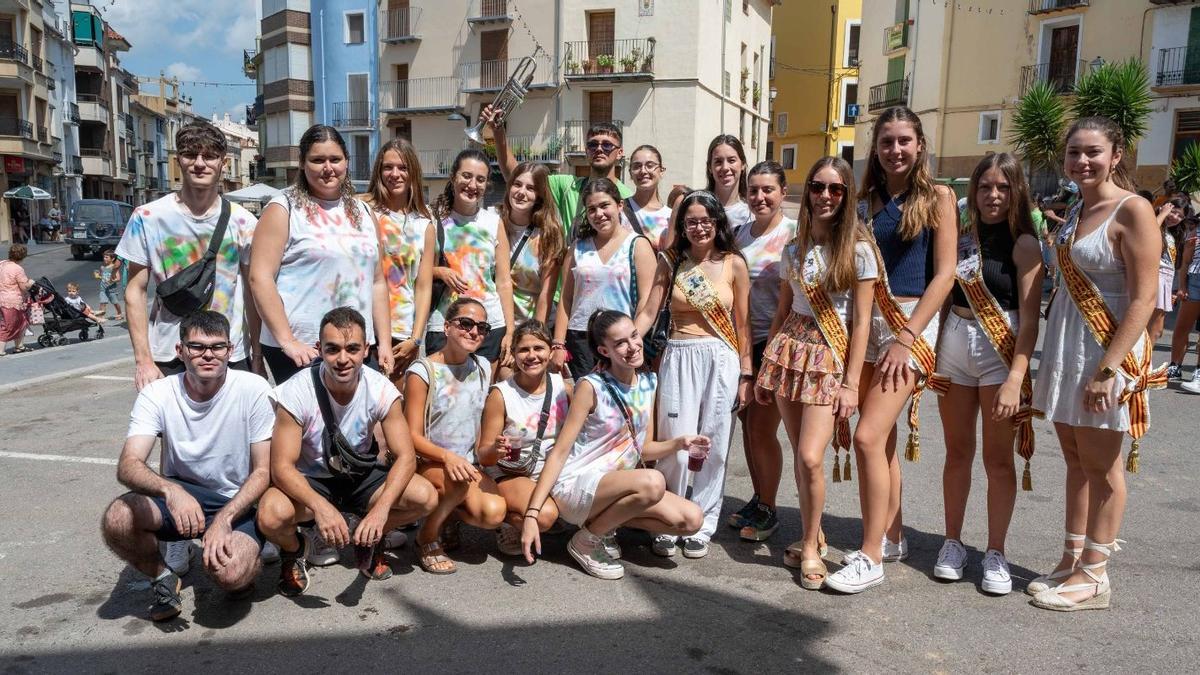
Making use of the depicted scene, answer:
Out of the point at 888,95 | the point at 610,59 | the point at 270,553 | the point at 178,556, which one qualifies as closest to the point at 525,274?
the point at 270,553

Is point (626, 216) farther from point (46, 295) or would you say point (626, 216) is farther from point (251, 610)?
point (46, 295)

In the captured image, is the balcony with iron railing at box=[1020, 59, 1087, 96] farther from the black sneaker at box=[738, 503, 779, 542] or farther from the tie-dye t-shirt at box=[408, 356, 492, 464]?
the tie-dye t-shirt at box=[408, 356, 492, 464]

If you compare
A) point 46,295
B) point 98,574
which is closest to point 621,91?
point 46,295

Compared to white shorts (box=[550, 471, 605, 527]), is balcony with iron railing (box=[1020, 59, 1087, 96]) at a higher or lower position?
higher

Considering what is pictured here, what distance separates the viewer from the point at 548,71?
31328mm

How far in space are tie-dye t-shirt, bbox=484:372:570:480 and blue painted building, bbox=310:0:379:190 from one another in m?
34.2

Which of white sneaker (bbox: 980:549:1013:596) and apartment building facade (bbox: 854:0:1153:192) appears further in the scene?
apartment building facade (bbox: 854:0:1153:192)

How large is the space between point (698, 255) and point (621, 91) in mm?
A: 27739

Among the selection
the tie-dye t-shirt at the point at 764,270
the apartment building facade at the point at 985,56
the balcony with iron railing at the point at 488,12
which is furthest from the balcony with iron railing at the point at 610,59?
the tie-dye t-shirt at the point at 764,270

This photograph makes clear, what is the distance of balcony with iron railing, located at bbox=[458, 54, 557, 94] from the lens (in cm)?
3134

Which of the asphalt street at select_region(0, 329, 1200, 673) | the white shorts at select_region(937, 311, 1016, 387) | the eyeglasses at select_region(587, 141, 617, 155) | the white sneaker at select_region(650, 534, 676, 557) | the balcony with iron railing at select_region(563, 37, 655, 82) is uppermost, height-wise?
the balcony with iron railing at select_region(563, 37, 655, 82)

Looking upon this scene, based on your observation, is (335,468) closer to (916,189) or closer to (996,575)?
(916,189)

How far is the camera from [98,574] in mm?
3918

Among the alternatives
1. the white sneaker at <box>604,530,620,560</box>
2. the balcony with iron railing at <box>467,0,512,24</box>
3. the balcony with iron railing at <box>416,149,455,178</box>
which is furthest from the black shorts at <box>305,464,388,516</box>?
the balcony with iron railing at <box>416,149,455,178</box>
